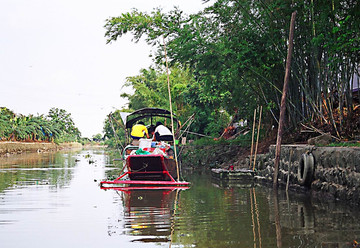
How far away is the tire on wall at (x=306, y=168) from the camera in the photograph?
452 inches

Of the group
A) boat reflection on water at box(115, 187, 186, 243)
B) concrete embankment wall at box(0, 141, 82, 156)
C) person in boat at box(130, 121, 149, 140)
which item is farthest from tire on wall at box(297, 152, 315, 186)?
concrete embankment wall at box(0, 141, 82, 156)

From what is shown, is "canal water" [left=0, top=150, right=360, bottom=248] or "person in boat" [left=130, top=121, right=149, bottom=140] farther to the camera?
"person in boat" [left=130, top=121, right=149, bottom=140]

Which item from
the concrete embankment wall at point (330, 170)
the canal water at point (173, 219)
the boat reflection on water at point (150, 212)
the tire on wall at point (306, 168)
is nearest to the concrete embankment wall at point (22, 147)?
the boat reflection on water at point (150, 212)

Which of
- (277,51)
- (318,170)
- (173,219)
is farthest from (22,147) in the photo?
(173,219)

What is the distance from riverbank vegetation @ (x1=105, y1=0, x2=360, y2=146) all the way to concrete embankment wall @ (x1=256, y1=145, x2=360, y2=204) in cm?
125

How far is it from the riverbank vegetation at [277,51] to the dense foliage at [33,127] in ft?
101

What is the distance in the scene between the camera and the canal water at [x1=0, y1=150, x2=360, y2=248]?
20.9 feet

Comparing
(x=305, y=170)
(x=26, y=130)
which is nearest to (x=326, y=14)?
(x=305, y=170)

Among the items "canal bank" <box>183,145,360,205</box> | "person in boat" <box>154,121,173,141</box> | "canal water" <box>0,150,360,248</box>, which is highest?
"person in boat" <box>154,121,173,141</box>

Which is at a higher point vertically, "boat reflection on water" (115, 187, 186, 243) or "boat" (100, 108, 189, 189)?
"boat" (100, 108, 189, 189)

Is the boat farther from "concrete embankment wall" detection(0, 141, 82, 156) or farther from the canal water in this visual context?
"concrete embankment wall" detection(0, 141, 82, 156)

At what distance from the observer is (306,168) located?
37.8ft

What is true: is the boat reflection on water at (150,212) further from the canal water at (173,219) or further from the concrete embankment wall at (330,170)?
the concrete embankment wall at (330,170)

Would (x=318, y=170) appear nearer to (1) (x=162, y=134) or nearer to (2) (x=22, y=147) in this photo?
(1) (x=162, y=134)
